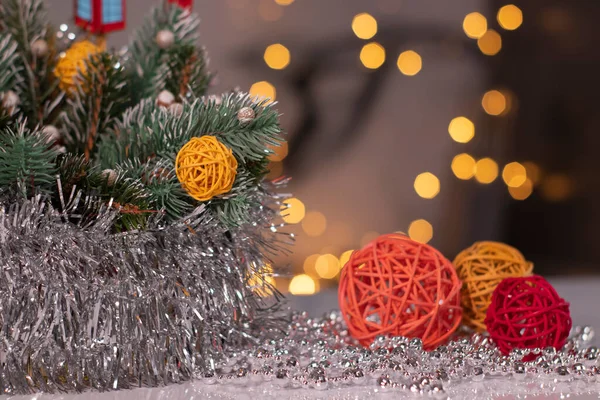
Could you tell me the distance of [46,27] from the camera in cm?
77

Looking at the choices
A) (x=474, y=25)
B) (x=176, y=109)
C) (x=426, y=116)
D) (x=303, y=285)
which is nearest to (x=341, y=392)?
(x=176, y=109)

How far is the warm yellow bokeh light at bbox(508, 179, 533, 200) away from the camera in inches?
63.4

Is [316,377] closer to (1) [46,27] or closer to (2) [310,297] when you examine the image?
(2) [310,297]

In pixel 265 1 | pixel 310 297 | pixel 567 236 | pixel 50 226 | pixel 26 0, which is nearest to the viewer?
pixel 50 226

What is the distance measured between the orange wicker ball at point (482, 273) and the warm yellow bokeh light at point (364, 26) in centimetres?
90

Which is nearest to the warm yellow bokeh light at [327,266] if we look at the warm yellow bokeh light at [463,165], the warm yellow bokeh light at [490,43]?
the warm yellow bokeh light at [463,165]

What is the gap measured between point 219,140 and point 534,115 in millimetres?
1190

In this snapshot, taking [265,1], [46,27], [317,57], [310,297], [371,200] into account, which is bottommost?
[310,297]

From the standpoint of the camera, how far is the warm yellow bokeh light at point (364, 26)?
1.53 meters

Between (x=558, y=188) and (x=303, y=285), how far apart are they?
0.67 metres

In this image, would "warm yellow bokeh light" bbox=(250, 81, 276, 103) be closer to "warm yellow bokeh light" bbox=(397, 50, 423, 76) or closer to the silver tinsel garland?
"warm yellow bokeh light" bbox=(397, 50, 423, 76)

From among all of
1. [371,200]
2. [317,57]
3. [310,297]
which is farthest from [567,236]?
[310,297]

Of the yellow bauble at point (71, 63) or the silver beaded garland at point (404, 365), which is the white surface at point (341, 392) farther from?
the yellow bauble at point (71, 63)

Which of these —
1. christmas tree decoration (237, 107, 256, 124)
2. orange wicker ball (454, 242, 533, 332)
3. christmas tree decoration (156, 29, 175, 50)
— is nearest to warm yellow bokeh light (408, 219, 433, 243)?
orange wicker ball (454, 242, 533, 332)
